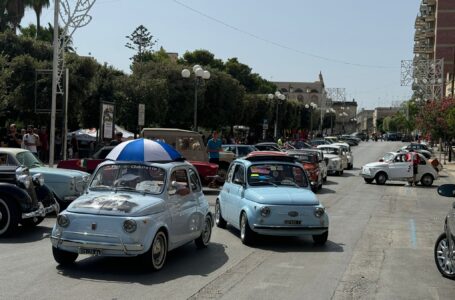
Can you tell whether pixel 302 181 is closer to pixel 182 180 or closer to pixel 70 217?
pixel 182 180

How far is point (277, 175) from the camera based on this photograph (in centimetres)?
1208

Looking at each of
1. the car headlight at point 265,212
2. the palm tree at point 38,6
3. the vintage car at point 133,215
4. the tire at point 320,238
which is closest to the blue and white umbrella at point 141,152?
the vintage car at point 133,215

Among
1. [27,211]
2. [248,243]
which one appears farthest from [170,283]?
[27,211]

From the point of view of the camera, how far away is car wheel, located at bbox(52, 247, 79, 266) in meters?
8.52

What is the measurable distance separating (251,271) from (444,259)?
280 centimetres

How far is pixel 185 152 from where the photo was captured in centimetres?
2170

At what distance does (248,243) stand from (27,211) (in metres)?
4.11

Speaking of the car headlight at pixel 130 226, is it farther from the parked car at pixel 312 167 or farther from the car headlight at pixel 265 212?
the parked car at pixel 312 167

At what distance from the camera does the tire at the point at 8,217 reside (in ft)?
36.0

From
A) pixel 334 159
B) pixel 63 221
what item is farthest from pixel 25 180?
pixel 334 159

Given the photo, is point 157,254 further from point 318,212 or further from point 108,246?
point 318,212

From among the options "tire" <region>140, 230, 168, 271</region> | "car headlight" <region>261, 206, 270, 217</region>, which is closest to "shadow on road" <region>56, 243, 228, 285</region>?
"tire" <region>140, 230, 168, 271</region>

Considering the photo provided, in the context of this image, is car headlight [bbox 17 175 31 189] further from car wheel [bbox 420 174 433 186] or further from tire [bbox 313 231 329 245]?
car wheel [bbox 420 174 433 186]

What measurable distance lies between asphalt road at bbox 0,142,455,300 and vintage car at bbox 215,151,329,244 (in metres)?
0.36
